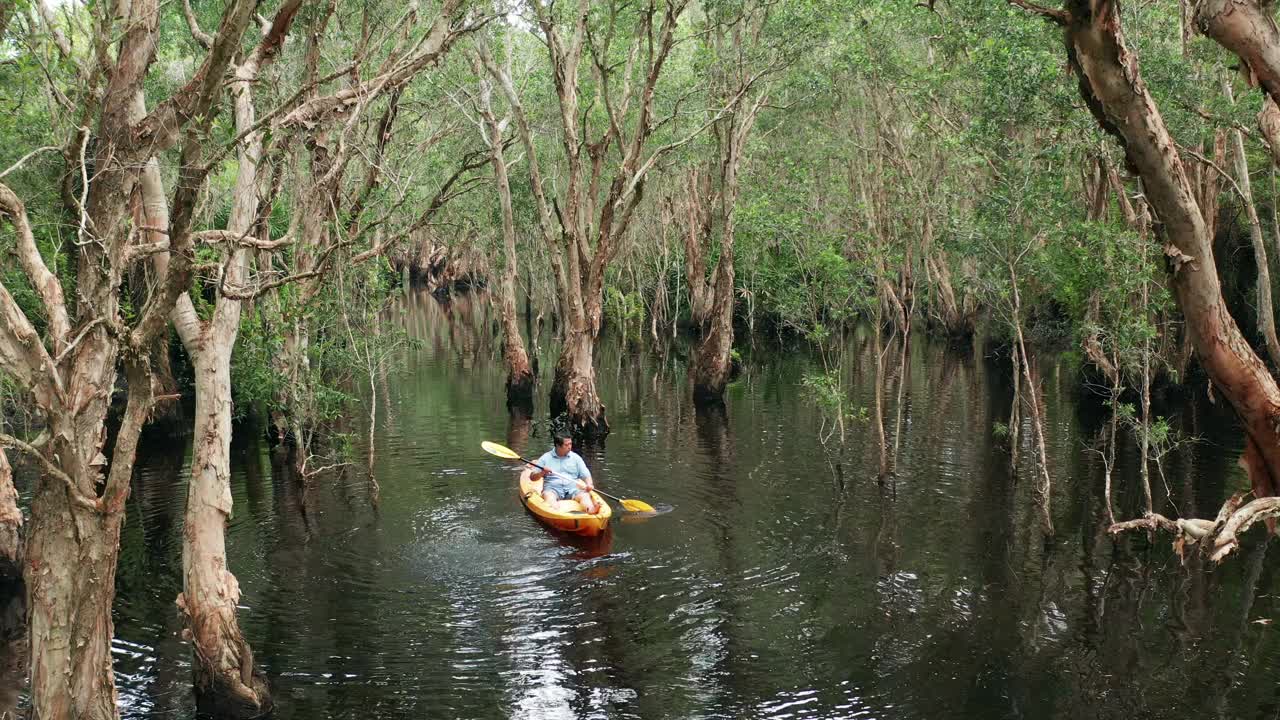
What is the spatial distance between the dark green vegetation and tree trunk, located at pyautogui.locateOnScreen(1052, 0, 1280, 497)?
0.5 inches

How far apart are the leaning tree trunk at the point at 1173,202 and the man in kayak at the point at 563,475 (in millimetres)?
12000

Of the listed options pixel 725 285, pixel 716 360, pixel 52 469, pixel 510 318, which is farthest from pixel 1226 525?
pixel 510 318

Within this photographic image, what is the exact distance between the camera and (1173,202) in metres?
3.72

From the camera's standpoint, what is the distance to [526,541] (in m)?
14.9

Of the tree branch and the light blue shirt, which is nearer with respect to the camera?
the tree branch

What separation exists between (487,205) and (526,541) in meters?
28.4

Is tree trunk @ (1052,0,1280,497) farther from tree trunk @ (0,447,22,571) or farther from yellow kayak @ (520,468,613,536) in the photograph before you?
tree trunk @ (0,447,22,571)

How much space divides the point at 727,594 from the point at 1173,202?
956cm

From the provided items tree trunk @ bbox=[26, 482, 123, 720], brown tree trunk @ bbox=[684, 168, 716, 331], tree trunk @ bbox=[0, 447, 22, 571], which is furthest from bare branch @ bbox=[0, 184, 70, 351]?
brown tree trunk @ bbox=[684, 168, 716, 331]

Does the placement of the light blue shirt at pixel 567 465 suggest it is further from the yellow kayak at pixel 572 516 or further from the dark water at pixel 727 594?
the dark water at pixel 727 594

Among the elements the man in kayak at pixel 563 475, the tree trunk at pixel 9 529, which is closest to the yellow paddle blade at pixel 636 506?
the man in kayak at pixel 563 475

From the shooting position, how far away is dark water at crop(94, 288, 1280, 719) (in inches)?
387

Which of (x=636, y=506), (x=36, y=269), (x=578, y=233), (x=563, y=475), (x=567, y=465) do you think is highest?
(x=578, y=233)

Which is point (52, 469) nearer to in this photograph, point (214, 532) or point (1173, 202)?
point (214, 532)
